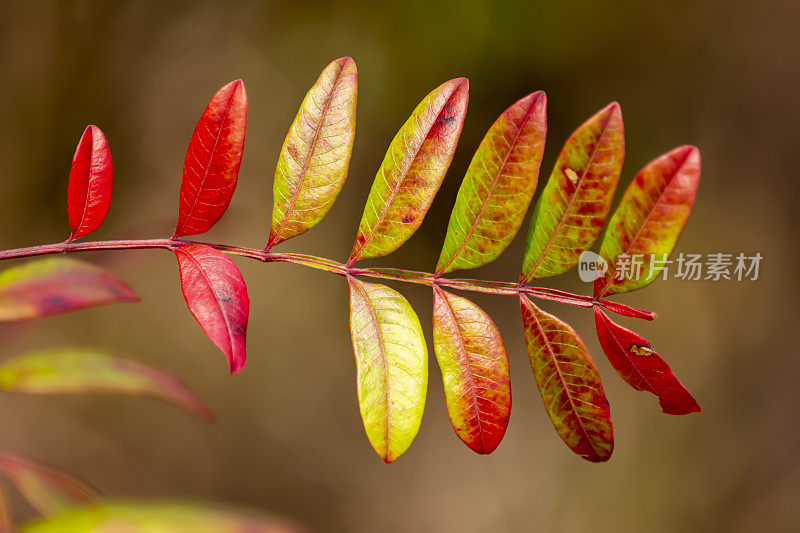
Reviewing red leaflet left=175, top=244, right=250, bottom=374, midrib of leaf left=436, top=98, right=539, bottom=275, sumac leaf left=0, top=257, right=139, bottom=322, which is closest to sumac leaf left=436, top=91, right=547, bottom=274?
midrib of leaf left=436, top=98, right=539, bottom=275

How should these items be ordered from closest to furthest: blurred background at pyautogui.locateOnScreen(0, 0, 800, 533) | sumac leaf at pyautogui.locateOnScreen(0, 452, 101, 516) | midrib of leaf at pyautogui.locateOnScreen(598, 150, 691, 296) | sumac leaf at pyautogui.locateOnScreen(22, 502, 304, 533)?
sumac leaf at pyautogui.locateOnScreen(22, 502, 304, 533)
sumac leaf at pyautogui.locateOnScreen(0, 452, 101, 516)
midrib of leaf at pyautogui.locateOnScreen(598, 150, 691, 296)
blurred background at pyautogui.locateOnScreen(0, 0, 800, 533)

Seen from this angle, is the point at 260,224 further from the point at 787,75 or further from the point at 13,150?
the point at 787,75

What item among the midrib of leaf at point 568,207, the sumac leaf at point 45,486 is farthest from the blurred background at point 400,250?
the sumac leaf at point 45,486

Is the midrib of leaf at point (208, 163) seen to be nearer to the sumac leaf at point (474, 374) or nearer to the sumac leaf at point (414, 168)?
the sumac leaf at point (414, 168)

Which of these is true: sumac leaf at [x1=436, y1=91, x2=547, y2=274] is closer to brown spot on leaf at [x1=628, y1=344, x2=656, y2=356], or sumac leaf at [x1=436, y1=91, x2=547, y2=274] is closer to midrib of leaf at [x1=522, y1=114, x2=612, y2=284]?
midrib of leaf at [x1=522, y1=114, x2=612, y2=284]

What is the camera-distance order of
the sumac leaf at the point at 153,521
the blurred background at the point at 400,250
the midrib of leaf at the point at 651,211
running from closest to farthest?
the sumac leaf at the point at 153,521, the midrib of leaf at the point at 651,211, the blurred background at the point at 400,250

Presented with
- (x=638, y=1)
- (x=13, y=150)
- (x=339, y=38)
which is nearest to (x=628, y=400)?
(x=638, y=1)

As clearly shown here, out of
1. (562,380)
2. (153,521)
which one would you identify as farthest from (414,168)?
(153,521)

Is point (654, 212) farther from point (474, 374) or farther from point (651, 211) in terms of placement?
point (474, 374)
